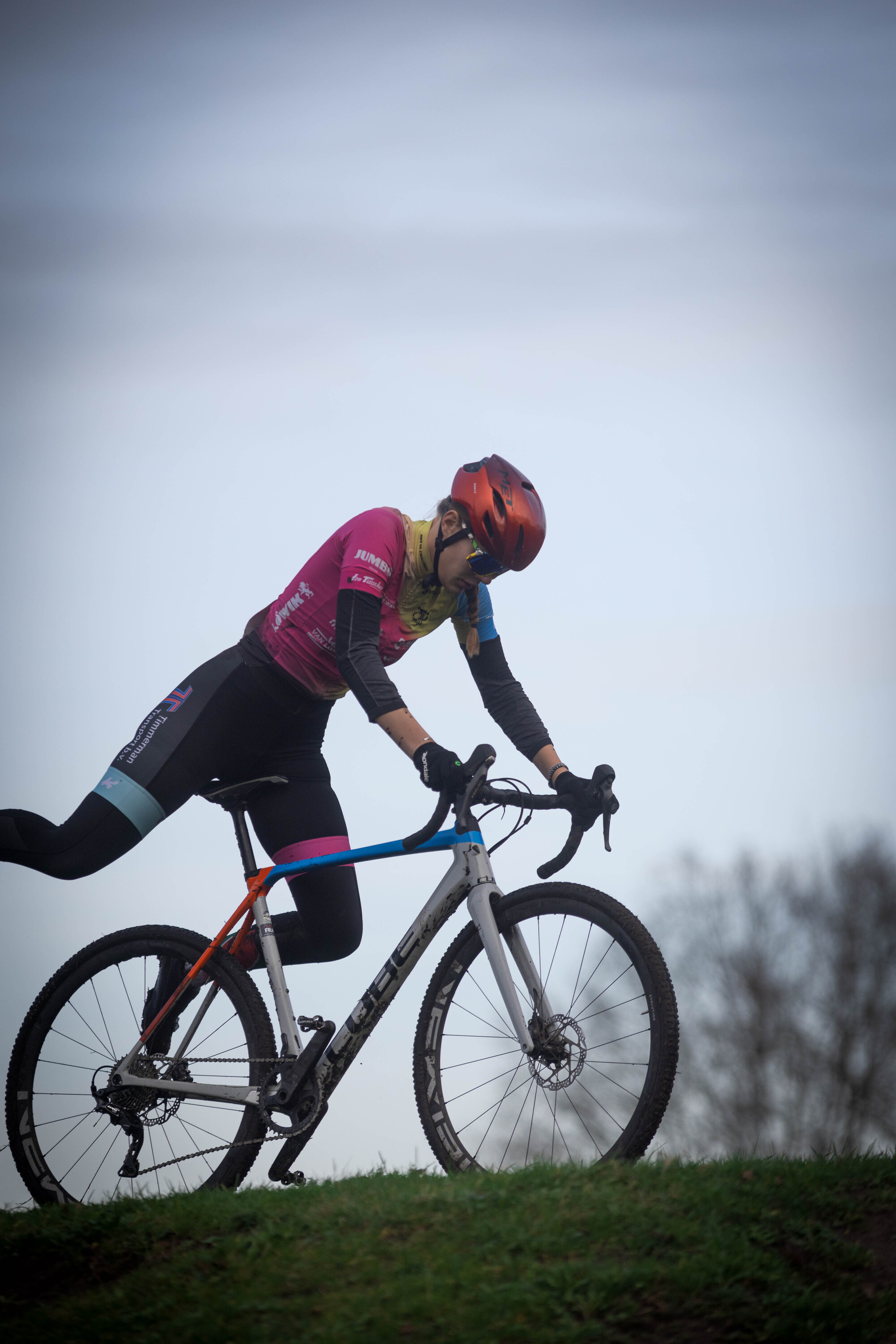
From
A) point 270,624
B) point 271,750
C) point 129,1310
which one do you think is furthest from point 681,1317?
point 270,624

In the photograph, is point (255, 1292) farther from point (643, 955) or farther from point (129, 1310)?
point (643, 955)

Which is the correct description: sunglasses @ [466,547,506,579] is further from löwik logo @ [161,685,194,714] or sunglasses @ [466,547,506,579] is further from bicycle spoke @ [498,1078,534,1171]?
bicycle spoke @ [498,1078,534,1171]

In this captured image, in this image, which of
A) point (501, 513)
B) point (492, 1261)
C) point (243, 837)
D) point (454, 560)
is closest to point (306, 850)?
point (243, 837)

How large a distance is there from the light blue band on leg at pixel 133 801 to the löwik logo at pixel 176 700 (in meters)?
0.37

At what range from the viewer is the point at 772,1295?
8.57 feet

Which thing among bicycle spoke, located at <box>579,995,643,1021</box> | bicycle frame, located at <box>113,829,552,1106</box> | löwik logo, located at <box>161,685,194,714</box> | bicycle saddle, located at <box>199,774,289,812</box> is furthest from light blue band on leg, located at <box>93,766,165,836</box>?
bicycle spoke, located at <box>579,995,643,1021</box>

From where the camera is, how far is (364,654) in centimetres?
423

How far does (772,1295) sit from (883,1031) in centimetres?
1351

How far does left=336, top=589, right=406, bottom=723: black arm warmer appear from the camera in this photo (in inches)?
163

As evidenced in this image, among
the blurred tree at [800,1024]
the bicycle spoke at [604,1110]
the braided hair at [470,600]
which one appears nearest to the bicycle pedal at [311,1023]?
the bicycle spoke at [604,1110]

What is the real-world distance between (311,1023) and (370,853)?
73 centimetres

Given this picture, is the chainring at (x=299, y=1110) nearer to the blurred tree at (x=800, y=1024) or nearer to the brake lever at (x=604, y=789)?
the brake lever at (x=604, y=789)

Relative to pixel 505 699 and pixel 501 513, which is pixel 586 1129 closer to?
pixel 505 699

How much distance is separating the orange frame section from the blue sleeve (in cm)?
143
